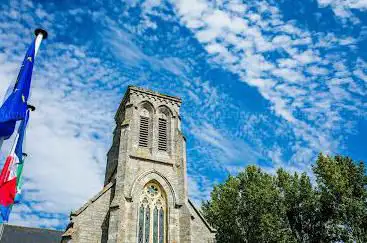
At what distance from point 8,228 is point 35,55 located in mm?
26736

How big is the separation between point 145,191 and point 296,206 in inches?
510

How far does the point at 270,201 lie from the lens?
28.2m

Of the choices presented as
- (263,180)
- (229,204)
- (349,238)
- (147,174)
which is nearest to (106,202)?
(147,174)

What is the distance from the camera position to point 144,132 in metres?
25.0

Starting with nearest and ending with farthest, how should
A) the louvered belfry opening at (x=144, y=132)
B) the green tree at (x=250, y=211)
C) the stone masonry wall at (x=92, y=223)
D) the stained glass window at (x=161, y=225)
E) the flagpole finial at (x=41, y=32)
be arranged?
the flagpole finial at (x=41, y=32), the stone masonry wall at (x=92, y=223), the stained glass window at (x=161, y=225), the louvered belfry opening at (x=144, y=132), the green tree at (x=250, y=211)

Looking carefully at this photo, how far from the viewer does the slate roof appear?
3031 cm

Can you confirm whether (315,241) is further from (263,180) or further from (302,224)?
(263,180)

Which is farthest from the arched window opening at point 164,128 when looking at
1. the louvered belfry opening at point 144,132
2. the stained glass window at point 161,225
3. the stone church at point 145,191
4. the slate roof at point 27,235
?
the slate roof at point 27,235

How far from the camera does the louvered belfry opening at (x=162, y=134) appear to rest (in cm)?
2489

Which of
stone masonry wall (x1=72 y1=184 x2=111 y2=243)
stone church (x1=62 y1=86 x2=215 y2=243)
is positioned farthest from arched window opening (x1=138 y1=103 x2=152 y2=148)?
stone masonry wall (x1=72 y1=184 x2=111 y2=243)

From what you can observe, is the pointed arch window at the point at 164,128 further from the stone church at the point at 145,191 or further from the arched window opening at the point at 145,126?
the arched window opening at the point at 145,126

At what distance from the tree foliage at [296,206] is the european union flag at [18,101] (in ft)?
71.9

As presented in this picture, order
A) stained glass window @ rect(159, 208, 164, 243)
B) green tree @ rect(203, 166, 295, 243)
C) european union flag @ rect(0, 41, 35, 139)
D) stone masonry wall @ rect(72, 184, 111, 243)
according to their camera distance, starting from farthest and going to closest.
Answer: green tree @ rect(203, 166, 295, 243) → stained glass window @ rect(159, 208, 164, 243) → stone masonry wall @ rect(72, 184, 111, 243) → european union flag @ rect(0, 41, 35, 139)

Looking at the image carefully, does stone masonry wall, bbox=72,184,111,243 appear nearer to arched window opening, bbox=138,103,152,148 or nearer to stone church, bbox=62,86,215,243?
stone church, bbox=62,86,215,243
